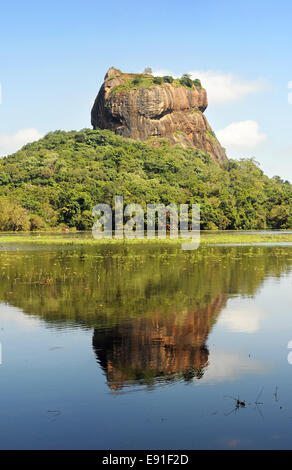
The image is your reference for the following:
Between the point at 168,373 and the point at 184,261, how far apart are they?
19.9 meters

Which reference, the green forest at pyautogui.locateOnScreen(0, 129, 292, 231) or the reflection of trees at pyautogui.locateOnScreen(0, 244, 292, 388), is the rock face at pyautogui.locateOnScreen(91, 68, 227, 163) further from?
the reflection of trees at pyautogui.locateOnScreen(0, 244, 292, 388)

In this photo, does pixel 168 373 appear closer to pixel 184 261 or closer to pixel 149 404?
pixel 149 404

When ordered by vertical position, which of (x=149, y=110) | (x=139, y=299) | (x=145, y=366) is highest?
(x=149, y=110)

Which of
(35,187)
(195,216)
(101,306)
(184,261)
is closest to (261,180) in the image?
(195,216)

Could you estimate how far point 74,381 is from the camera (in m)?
8.42

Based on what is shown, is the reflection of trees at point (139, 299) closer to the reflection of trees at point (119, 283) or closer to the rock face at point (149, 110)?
the reflection of trees at point (119, 283)

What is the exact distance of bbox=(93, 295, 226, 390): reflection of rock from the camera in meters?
8.68

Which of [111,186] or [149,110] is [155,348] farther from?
[149,110]

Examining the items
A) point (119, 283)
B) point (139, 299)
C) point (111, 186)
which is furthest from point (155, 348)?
point (111, 186)

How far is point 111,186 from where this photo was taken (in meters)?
100

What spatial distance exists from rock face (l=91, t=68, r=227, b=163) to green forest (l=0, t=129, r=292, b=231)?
11243 millimetres

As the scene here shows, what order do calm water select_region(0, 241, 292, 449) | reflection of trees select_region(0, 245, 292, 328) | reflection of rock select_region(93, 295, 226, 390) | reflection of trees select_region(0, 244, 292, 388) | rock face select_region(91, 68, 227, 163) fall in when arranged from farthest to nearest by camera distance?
1. rock face select_region(91, 68, 227, 163)
2. reflection of trees select_region(0, 245, 292, 328)
3. reflection of trees select_region(0, 244, 292, 388)
4. reflection of rock select_region(93, 295, 226, 390)
5. calm water select_region(0, 241, 292, 449)

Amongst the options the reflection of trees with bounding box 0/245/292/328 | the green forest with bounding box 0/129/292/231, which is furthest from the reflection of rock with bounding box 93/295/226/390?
the green forest with bounding box 0/129/292/231

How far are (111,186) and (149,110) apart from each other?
72.2 m
